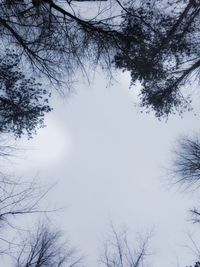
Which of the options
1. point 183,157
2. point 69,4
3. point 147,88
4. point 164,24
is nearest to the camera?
point 69,4

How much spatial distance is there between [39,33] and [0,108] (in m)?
2.12

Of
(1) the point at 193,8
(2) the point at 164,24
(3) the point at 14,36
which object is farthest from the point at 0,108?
(1) the point at 193,8

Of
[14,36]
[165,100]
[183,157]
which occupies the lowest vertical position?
[183,157]

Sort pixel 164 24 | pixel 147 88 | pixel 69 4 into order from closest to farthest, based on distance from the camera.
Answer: pixel 69 4, pixel 164 24, pixel 147 88

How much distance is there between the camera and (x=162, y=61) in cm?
952

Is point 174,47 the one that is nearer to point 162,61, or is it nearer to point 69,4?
point 162,61

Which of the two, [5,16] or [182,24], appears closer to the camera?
[5,16]

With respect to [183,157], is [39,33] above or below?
above

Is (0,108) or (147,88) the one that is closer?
(0,108)

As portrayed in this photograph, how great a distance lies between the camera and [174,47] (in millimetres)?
9320

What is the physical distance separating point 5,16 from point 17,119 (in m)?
2.45

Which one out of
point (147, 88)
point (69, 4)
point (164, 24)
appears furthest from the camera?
point (147, 88)

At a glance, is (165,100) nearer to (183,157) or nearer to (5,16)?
(183,157)

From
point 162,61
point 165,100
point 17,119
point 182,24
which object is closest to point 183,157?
point 165,100
